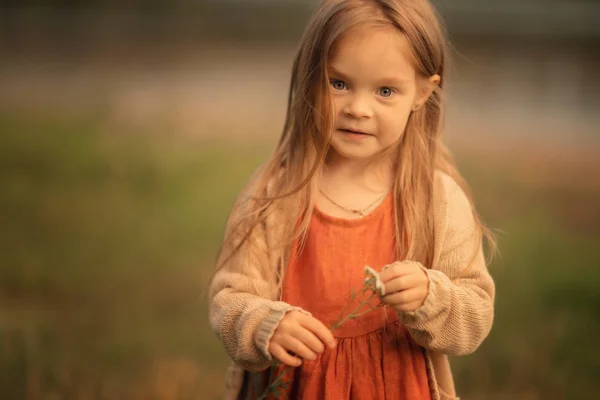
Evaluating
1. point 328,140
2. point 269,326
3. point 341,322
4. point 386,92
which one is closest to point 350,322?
point 341,322

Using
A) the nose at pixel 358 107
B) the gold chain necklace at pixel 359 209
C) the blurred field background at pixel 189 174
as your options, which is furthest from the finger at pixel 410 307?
the blurred field background at pixel 189 174

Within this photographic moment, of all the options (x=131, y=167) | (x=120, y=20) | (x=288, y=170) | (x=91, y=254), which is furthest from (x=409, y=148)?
(x=120, y=20)

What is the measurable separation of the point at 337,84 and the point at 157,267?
2180 mm

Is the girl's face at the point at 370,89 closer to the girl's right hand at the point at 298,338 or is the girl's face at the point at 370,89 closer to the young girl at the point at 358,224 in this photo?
the young girl at the point at 358,224

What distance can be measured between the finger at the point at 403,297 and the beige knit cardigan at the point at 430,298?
0.11 feet

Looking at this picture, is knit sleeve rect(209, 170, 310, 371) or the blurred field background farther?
the blurred field background

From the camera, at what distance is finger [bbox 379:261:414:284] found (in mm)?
1552

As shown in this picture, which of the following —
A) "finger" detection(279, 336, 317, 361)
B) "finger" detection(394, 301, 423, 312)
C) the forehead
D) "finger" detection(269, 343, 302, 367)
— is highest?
the forehead

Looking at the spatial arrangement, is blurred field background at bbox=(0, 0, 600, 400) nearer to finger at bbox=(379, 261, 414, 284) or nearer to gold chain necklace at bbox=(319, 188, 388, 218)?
gold chain necklace at bbox=(319, 188, 388, 218)

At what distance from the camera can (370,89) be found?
168 centimetres

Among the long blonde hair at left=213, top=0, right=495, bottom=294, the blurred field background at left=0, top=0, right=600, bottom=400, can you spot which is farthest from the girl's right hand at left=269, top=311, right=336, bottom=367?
the blurred field background at left=0, top=0, right=600, bottom=400

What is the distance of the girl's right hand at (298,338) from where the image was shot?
5.09 ft

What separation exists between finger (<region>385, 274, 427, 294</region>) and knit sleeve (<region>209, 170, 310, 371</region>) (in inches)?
7.7

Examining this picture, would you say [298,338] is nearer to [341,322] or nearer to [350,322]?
[341,322]
